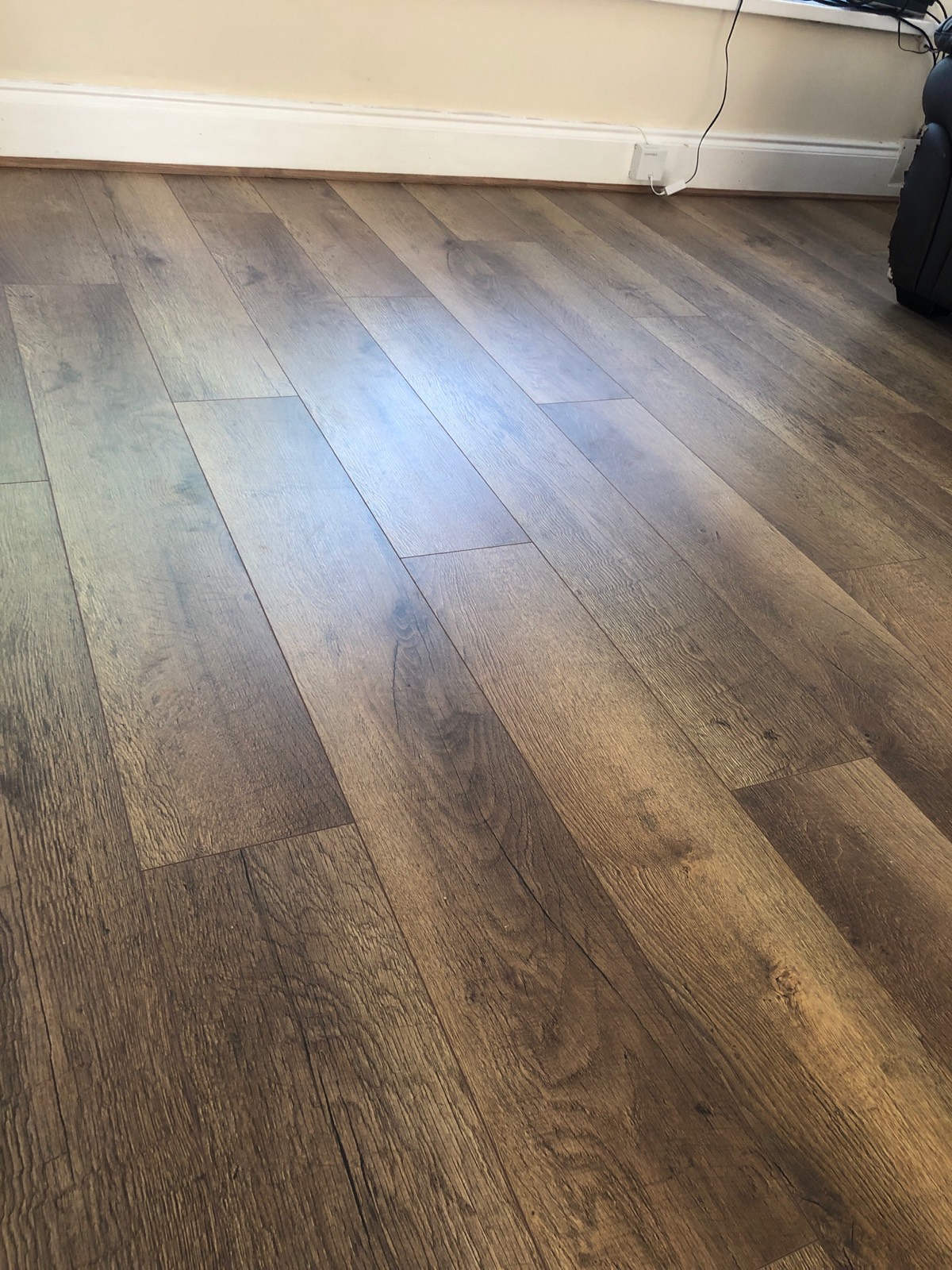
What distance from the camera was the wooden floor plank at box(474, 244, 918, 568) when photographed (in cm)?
180

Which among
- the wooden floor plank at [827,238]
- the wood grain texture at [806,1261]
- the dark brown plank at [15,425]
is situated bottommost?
the wooden floor plank at [827,238]

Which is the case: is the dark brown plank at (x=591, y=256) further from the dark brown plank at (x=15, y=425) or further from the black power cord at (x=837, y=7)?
the dark brown plank at (x=15, y=425)

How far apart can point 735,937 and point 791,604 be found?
2.12 feet

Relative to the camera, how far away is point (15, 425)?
1.64 meters

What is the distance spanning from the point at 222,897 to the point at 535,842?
320mm

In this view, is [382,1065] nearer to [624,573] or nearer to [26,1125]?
[26,1125]

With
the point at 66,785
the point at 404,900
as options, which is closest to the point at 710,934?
the point at 404,900

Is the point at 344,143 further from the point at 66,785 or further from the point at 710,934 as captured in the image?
the point at 710,934

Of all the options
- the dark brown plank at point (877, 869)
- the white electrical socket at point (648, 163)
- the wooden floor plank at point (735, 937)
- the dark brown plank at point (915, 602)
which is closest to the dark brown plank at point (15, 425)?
the wooden floor plank at point (735, 937)

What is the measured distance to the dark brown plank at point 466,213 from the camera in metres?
2.70

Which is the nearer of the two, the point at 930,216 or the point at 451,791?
the point at 451,791

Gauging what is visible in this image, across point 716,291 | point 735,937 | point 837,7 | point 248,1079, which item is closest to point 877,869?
point 735,937

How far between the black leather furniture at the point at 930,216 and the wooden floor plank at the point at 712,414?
0.58 m

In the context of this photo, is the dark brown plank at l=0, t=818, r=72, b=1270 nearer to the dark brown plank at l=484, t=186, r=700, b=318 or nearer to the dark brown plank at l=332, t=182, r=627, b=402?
the dark brown plank at l=332, t=182, r=627, b=402
